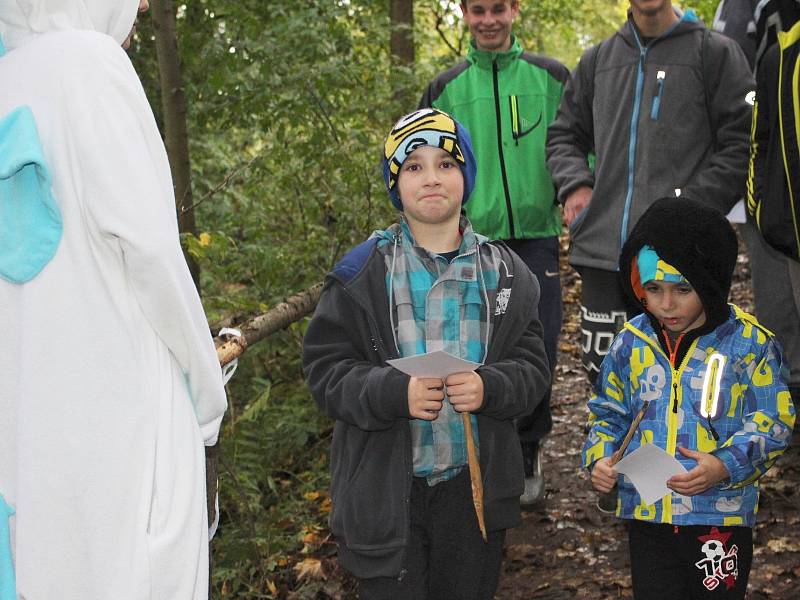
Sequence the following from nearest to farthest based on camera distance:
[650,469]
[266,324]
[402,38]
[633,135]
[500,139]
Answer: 1. [650,469]
2. [633,135]
3. [266,324]
4. [500,139]
5. [402,38]

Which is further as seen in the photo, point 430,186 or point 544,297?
point 544,297

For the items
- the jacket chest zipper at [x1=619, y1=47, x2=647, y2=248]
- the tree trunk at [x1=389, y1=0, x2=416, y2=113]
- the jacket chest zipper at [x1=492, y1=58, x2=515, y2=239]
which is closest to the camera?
the jacket chest zipper at [x1=619, y1=47, x2=647, y2=248]

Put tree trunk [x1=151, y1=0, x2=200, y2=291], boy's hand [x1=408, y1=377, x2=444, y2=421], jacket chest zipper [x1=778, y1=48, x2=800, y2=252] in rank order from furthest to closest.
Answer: tree trunk [x1=151, y1=0, x2=200, y2=291]
jacket chest zipper [x1=778, y1=48, x2=800, y2=252]
boy's hand [x1=408, y1=377, x2=444, y2=421]

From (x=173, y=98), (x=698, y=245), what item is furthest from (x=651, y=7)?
(x=173, y=98)

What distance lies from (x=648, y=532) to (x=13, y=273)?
2.35 meters

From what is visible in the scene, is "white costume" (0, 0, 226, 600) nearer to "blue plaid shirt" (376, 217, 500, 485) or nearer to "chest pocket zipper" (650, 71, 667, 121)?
"blue plaid shirt" (376, 217, 500, 485)

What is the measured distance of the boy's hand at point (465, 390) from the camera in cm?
337

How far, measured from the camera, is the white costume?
104 inches

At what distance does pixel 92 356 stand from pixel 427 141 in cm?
154

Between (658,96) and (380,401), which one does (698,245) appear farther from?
(658,96)

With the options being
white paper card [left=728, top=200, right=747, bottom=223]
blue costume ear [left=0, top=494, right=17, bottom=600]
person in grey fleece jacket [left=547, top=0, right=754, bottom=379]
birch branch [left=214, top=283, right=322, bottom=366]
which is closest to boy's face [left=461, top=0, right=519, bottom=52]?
person in grey fleece jacket [left=547, top=0, right=754, bottom=379]

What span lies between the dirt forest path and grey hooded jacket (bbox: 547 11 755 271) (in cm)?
154

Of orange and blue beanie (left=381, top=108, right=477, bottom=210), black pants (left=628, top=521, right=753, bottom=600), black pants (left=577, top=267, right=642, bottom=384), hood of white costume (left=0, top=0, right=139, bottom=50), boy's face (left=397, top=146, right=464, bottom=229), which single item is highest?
hood of white costume (left=0, top=0, right=139, bottom=50)

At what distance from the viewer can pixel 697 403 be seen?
11.8 feet
